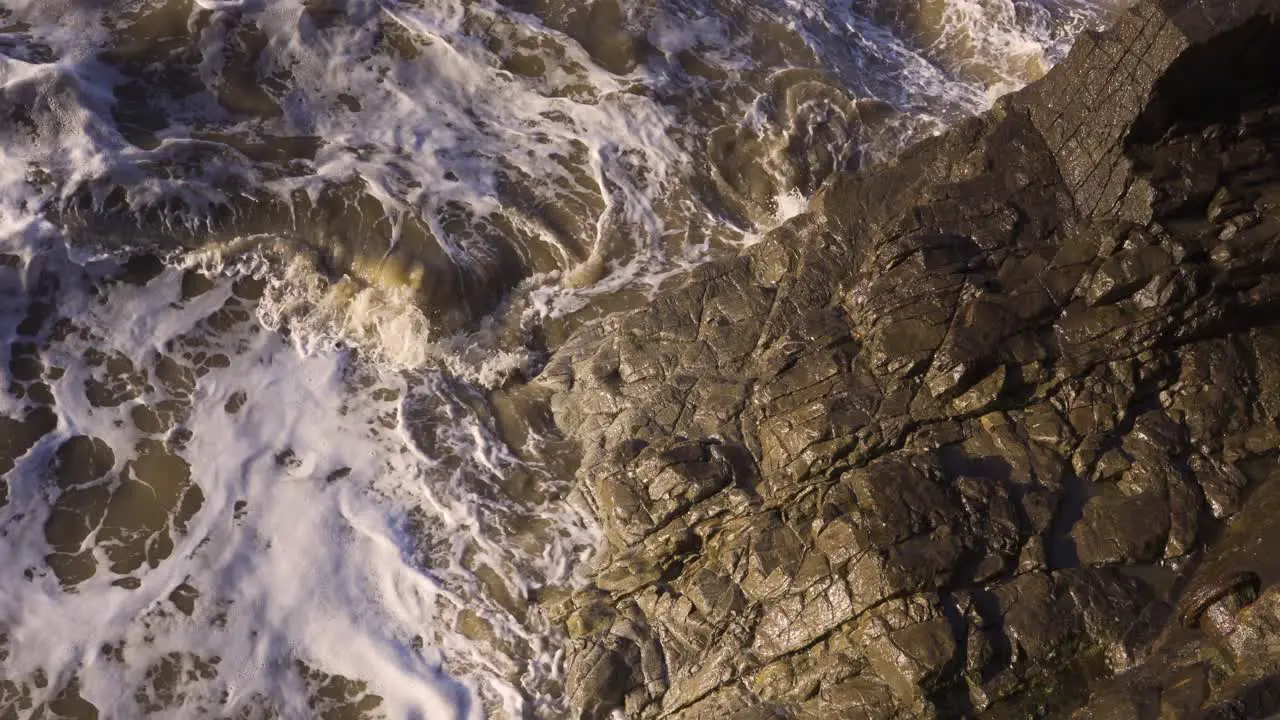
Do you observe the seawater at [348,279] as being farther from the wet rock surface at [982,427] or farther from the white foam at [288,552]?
the wet rock surface at [982,427]

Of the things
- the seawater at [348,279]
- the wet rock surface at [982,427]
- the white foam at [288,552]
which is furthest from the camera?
the seawater at [348,279]

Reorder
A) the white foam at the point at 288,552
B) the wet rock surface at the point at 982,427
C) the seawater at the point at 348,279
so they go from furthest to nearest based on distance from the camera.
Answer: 1. the seawater at the point at 348,279
2. the white foam at the point at 288,552
3. the wet rock surface at the point at 982,427

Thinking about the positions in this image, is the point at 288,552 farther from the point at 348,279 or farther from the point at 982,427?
the point at 982,427

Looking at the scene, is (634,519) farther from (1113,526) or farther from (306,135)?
(306,135)

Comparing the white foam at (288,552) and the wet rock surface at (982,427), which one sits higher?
the wet rock surface at (982,427)

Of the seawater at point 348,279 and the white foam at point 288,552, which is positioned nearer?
the white foam at point 288,552

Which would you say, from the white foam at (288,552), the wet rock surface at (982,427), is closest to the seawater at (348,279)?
the white foam at (288,552)
